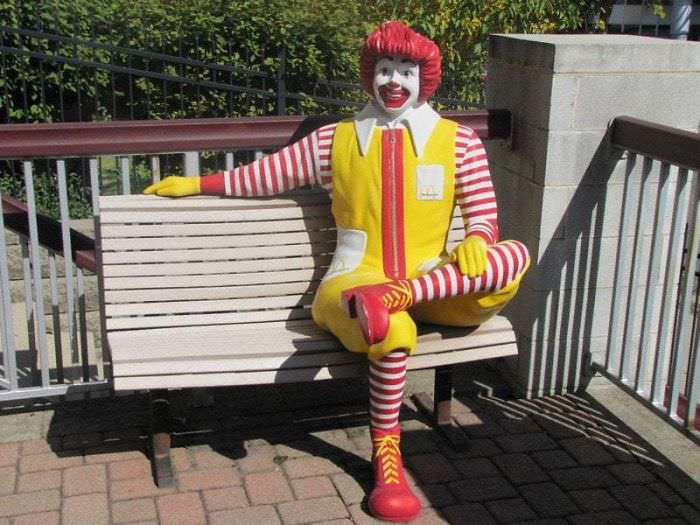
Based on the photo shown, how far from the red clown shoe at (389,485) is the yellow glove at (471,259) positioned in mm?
662

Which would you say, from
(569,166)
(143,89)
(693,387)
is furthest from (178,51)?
(693,387)

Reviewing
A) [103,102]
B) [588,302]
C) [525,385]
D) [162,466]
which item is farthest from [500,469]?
[103,102]

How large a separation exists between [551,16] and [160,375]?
6375 mm

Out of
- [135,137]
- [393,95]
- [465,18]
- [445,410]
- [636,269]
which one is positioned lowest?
[445,410]

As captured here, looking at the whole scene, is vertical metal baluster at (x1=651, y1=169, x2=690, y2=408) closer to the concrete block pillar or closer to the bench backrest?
the concrete block pillar

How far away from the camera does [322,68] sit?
734cm

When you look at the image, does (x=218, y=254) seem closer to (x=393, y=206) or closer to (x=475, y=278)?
(x=393, y=206)

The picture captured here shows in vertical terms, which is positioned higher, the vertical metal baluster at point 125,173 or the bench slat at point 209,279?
the vertical metal baluster at point 125,173

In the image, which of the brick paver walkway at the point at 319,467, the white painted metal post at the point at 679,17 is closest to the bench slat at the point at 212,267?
the brick paver walkway at the point at 319,467

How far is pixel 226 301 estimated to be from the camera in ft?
13.0

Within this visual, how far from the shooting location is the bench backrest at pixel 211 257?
12.7 ft

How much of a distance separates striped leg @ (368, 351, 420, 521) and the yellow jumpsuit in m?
0.19

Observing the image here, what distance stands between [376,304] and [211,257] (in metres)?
0.93

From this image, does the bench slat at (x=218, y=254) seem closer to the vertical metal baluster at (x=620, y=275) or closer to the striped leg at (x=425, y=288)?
the striped leg at (x=425, y=288)
